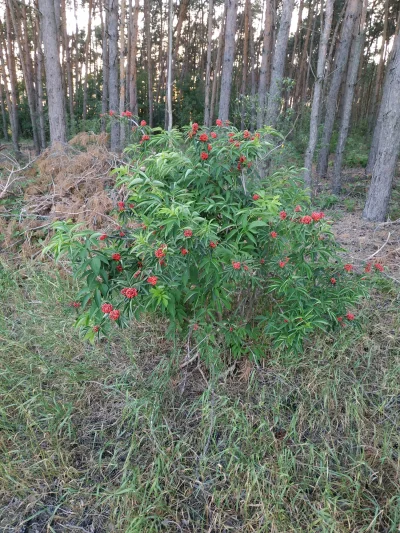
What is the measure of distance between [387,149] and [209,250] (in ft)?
13.5

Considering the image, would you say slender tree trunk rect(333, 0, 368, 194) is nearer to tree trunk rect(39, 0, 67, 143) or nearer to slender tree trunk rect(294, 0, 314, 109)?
tree trunk rect(39, 0, 67, 143)

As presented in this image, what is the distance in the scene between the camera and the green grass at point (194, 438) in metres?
1.93

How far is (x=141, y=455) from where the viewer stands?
2186 millimetres

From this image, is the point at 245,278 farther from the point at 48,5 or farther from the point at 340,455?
the point at 48,5

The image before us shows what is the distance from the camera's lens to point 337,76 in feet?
28.0

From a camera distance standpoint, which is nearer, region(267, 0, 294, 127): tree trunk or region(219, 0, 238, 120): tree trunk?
region(267, 0, 294, 127): tree trunk

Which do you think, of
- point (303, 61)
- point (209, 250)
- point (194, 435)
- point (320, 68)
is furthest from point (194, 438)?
point (303, 61)

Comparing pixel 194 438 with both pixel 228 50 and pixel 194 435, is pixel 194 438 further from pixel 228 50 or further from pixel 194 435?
pixel 228 50

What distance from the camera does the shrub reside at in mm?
1817

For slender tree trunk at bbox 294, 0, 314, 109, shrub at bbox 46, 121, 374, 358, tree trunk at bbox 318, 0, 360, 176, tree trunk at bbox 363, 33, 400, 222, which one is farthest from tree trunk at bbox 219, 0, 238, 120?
shrub at bbox 46, 121, 374, 358

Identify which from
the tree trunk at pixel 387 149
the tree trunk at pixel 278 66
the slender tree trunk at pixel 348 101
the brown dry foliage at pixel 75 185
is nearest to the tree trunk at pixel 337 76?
the slender tree trunk at pixel 348 101

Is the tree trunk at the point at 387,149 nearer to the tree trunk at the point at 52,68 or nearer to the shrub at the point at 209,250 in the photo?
the shrub at the point at 209,250

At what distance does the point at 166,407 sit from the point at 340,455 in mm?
1075

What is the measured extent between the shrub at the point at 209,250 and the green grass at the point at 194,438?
1.21 feet
